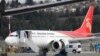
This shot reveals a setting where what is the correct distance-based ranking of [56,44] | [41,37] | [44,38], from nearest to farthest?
[56,44] → [41,37] → [44,38]

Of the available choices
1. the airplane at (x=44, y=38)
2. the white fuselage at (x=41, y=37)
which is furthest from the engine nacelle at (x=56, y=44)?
the white fuselage at (x=41, y=37)

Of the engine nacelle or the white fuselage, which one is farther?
the engine nacelle

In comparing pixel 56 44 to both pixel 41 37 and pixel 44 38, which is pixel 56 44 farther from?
pixel 41 37

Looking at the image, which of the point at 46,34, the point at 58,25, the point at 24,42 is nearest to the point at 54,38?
the point at 46,34

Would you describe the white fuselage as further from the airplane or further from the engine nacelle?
the engine nacelle

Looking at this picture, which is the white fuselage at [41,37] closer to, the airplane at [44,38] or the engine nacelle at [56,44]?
the airplane at [44,38]

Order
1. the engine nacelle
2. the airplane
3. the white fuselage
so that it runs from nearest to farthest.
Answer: the airplane, the white fuselage, the engine nacelle

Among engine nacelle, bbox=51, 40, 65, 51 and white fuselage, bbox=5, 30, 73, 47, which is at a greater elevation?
white fuselage, bbox=5, 30, 73, 47

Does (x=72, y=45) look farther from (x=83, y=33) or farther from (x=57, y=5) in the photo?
(x=57, y=5)

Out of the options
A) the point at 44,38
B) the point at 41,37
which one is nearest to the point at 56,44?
the point at 44,38

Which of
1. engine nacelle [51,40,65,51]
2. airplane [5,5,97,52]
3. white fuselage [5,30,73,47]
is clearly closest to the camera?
airplane [5,5,97,52]

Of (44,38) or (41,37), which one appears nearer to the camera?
(41,37)

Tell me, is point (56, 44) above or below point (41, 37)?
below

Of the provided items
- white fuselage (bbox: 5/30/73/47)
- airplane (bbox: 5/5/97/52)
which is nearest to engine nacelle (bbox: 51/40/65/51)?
airplane (bbox: 5/5/97/52)
